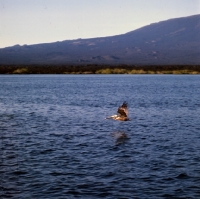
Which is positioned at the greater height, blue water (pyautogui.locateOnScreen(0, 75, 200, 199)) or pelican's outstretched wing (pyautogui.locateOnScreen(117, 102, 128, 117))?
pelican's outstretched wing (pyautogui.locateOnScreen(117, 102, 128, 117))

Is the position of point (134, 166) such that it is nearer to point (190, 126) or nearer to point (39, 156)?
point (39, 156)

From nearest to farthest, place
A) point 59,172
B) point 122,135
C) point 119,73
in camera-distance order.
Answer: point 59,172
point 122,135
point 119,73

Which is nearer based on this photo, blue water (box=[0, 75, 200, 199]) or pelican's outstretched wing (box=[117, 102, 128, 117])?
blue water (box=[0, 75, 200, 199])

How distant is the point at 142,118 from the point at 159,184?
17.1 m

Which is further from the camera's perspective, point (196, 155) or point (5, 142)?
point (5, 142)

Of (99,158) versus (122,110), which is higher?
(122,110)

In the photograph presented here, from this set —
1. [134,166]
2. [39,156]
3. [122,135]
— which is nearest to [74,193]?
[134,166]

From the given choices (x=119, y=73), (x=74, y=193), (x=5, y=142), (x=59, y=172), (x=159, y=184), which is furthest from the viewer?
(x=119, y=73)

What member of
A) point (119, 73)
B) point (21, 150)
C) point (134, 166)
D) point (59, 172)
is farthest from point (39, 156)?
point (119, 73)

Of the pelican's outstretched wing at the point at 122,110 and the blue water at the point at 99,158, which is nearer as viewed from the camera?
the blue water at the point at 99,158

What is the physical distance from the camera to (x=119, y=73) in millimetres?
144500

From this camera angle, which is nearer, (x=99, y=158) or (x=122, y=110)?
(x=99, y=158)

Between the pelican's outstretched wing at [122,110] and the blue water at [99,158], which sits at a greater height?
the pelican's outstretched wing at [122,110]

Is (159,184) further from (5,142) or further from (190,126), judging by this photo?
(190,126)
